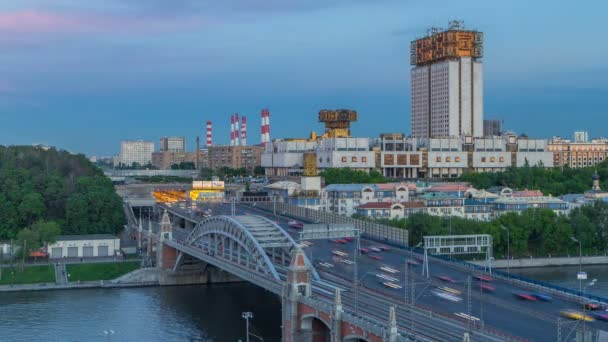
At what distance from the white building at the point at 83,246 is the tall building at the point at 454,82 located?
7692cm

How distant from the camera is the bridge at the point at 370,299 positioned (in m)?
26.5

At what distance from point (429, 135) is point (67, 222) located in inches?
3265

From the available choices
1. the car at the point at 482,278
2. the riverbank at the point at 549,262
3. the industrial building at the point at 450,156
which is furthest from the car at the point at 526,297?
the industrial building at the point at 450,156

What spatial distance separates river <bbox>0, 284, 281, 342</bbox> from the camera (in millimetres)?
39156

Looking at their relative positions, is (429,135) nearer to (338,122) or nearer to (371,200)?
(338,122)

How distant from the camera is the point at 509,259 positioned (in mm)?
59688

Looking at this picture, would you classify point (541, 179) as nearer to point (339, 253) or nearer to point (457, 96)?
point (457, 96)

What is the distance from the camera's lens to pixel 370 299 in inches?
1276

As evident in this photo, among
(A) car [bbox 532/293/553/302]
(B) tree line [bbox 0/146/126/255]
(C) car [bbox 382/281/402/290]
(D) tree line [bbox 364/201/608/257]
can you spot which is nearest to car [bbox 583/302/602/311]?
(A) car [bbox 532/293/553/302]

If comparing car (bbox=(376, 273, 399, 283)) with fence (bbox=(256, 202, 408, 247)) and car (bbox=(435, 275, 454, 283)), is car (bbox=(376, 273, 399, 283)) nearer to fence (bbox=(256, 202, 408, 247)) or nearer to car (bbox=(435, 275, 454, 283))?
car (bbox=(435, 275, 454, 283))

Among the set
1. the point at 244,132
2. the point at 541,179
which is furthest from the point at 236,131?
the point at 541,179

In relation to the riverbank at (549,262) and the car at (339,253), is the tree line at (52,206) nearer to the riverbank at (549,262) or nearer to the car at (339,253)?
the car at (339,253)

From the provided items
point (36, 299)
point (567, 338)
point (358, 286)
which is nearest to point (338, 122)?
point (36, 299)

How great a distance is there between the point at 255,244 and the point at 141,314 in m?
8.58
